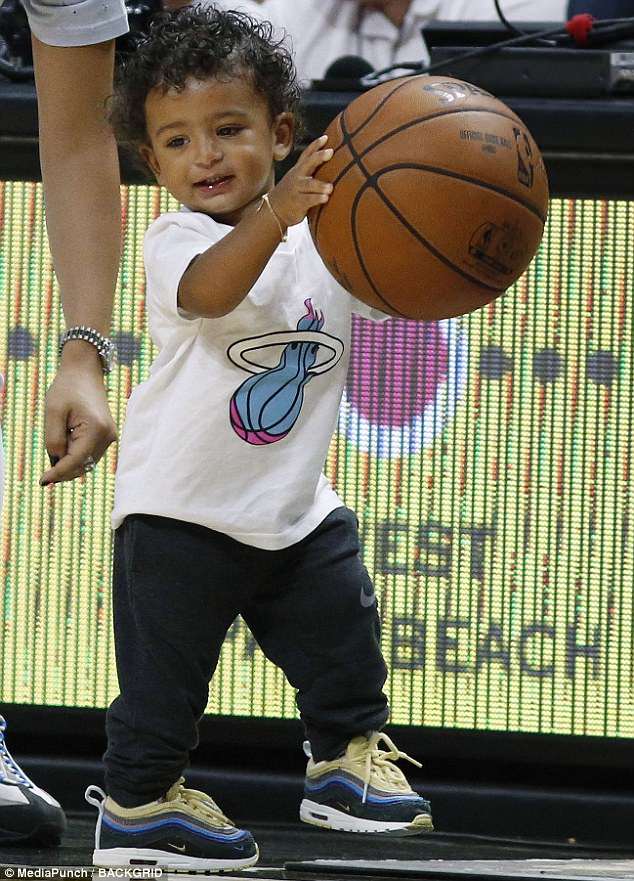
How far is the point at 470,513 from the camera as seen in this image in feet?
6.79

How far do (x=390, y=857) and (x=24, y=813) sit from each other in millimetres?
492

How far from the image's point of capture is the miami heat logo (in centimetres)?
158

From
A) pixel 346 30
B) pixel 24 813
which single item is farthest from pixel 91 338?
pixel 346 30

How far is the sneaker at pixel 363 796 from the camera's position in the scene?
1.60 m

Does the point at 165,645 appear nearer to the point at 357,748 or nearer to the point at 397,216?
the point at 357,748

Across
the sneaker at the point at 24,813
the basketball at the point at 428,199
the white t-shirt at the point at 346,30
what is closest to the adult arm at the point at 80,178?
the basketball at the point at 428,199

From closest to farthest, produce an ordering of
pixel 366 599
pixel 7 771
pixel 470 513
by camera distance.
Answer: pixel 366 599
pixel 7 771
pixel 470 513

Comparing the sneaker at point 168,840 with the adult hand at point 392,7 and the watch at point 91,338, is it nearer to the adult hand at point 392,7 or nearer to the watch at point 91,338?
the watch at point 91,338

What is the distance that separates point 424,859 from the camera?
5.99 ft

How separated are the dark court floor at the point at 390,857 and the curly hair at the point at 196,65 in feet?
2.89

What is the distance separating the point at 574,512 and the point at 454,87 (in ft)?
2.73

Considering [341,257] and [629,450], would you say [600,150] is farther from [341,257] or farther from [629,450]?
[341,257]

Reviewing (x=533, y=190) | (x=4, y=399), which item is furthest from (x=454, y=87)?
(x=4, y=399)

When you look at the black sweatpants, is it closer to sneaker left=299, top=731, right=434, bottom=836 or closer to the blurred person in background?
sneaker left=299, top=731, right=434, bottom=836
